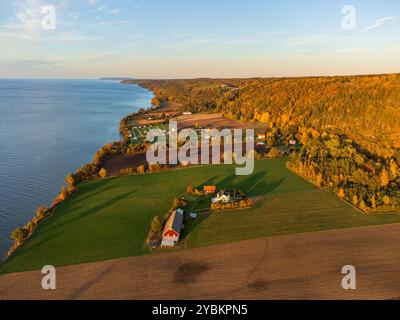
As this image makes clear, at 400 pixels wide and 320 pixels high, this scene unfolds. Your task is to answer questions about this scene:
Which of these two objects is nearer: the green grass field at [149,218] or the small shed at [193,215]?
the green grass field at [149,218]

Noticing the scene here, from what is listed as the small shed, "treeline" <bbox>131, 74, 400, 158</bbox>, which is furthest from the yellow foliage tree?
the small shed

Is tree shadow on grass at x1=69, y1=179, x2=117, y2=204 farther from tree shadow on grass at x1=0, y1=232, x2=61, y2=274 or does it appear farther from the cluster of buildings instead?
the cluster of buildings

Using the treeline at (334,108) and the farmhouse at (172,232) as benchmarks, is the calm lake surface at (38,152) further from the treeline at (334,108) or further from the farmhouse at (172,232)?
the treeline at (334,108)

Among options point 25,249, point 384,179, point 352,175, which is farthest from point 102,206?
point 384,179

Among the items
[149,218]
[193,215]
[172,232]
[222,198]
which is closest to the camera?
[172,232]

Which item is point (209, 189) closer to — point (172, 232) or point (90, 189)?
point (172, 232)

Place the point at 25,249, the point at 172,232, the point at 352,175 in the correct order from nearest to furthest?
the point at 25,249, the point at 172,232, the point at 352,175

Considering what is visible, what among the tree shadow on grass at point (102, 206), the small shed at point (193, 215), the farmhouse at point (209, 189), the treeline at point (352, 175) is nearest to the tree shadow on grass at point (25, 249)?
the tree shadow on grass at point (102, 206)
